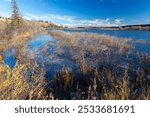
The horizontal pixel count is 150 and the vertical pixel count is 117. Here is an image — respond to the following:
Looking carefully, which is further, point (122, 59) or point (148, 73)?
point (122, 59)

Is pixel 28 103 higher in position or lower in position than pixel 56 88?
higher

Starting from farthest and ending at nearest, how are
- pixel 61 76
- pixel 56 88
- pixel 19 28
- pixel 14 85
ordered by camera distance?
pixel 19 28 → pixel 61 76 → pixel 56 88 → pixel 14 85

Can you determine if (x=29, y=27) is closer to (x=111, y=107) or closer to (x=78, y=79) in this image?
(x=78, y=79)

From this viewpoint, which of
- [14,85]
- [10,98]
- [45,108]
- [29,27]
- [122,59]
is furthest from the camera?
[29,27]

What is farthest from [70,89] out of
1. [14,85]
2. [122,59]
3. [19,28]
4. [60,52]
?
[19,28]

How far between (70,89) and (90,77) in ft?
3.67

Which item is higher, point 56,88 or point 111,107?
point 111,107

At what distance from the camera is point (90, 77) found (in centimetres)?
866

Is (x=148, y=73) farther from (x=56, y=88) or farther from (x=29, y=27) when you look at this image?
(x=29, y=27)

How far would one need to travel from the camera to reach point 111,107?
4285 millimetres

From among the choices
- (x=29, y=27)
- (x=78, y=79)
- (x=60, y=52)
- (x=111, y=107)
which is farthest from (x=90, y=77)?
(x=29, y=27)

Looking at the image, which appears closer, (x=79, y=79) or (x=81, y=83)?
(x=81, y=83)

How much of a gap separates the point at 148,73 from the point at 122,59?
2.99 metres

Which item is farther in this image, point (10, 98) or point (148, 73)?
point (148, 73)
